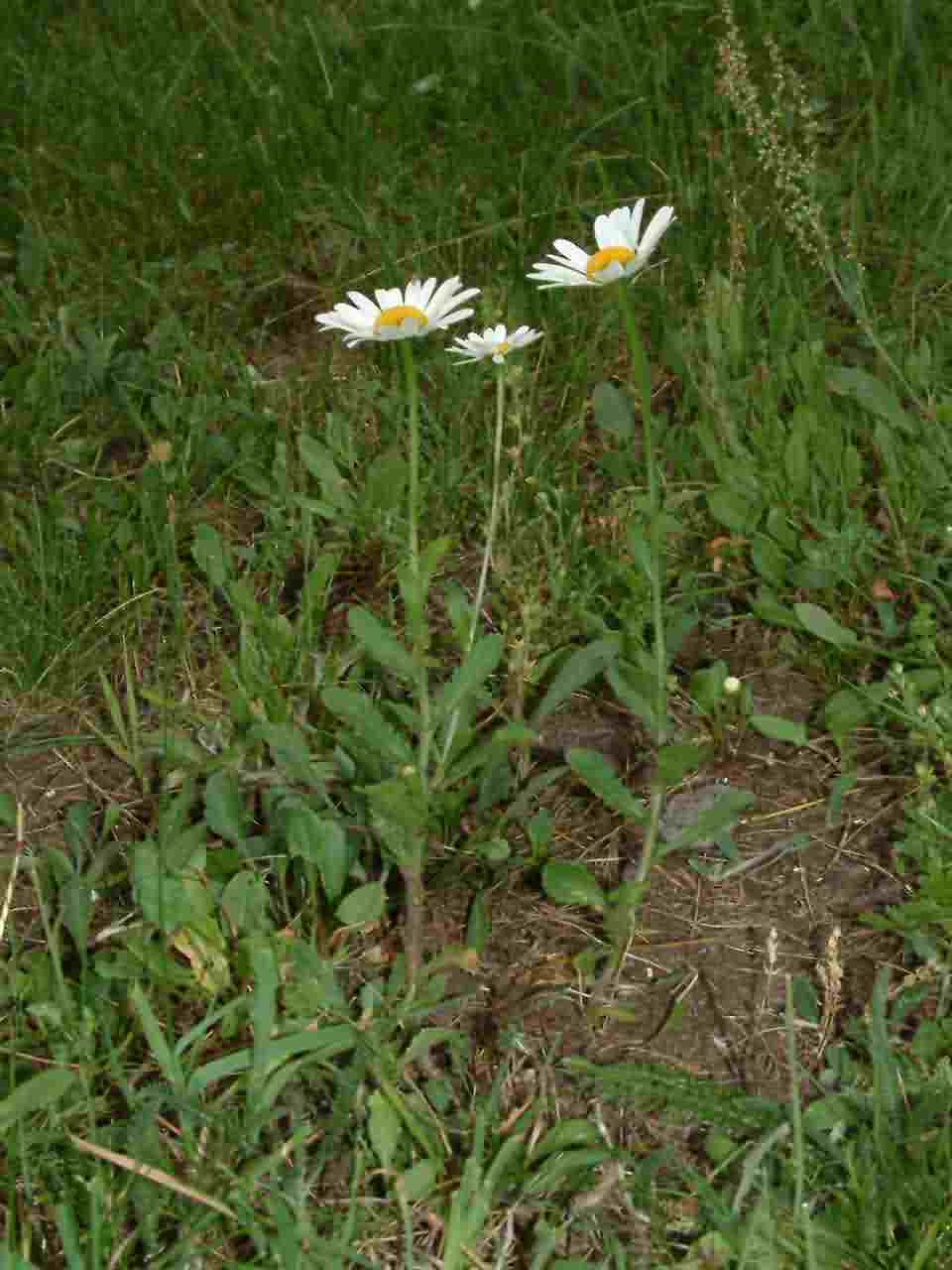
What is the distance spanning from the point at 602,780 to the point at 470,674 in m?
0.20

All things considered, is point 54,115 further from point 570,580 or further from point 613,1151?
point 613,1151

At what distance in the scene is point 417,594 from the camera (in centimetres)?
171

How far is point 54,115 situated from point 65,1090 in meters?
2.26

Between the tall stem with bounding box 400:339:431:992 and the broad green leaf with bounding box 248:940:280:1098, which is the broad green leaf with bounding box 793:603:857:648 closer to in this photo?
the tall stem with bounding box 400:339:431:992

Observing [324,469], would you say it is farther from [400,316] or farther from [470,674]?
[470,674]

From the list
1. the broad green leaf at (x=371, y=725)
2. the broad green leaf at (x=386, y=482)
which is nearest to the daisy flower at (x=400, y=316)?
the broad green leaf at (x=386, y=482)

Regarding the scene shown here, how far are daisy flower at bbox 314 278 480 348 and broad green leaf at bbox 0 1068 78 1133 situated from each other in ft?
2.72

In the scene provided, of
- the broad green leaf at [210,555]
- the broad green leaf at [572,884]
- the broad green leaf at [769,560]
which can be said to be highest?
the broad green leaf at [210,555]

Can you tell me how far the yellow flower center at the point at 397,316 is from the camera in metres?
1.78

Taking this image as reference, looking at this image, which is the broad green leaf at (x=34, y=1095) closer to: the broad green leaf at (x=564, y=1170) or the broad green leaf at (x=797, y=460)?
the broad green leaf at (x=564, y=1170)

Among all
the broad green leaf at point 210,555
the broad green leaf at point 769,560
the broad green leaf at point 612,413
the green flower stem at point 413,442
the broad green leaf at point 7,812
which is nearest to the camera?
the green flower stem at point 413,442

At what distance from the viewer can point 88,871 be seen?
6.34 ft

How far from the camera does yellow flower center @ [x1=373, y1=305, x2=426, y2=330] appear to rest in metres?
1.78

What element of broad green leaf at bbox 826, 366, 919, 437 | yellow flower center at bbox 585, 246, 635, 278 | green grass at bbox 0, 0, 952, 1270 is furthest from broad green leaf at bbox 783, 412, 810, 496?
yellow flower center at bbox 585, 246, 635, 278
